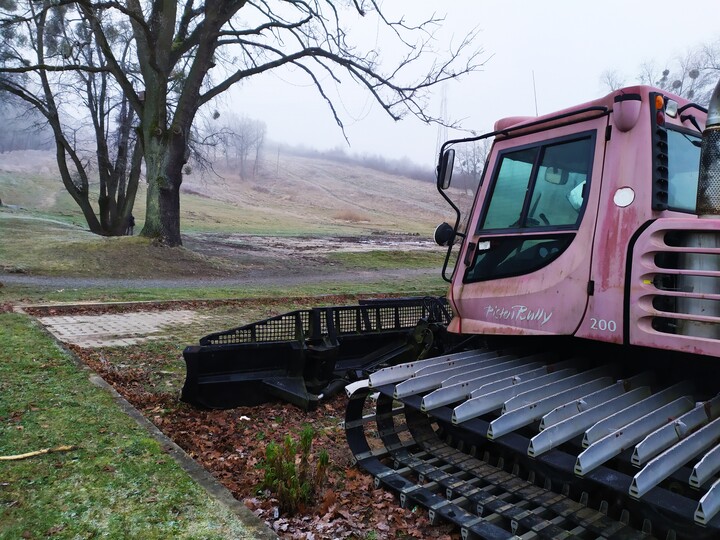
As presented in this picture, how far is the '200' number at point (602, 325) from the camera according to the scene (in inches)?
142

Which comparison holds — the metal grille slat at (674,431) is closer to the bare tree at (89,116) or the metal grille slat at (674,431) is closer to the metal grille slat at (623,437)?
the metal grille slat at (623,437)

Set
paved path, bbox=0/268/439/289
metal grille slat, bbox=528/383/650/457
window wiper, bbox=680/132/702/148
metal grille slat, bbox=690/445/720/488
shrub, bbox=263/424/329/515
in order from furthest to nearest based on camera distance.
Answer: paved path, bbox=0/268/439/289 → window wiper, bbox=680/132/702/148 → shrub, bbox=263/424/329/515 → metal grille slat, bbox=528/383/650/457 → metal grille slat, bbox=690/445/720/488

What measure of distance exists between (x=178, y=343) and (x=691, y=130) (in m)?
7.14

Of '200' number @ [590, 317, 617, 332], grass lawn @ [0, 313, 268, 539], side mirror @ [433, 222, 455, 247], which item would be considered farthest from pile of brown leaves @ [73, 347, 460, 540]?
side mirror @ [433, 222, 455, 247]

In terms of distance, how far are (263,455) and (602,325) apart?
9.00ft

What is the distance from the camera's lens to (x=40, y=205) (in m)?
53.3

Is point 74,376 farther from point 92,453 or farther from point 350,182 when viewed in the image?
point 350,182

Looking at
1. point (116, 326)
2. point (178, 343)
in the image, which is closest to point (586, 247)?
point (178, 343)

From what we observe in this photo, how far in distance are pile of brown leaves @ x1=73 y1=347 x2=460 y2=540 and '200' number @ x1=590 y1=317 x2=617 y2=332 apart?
1.54m

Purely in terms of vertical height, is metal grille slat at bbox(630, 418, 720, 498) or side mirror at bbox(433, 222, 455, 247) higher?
side mirror at bbox(433, 222, 455, 247)

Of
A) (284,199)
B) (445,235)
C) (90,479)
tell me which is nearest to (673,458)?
(445,235)

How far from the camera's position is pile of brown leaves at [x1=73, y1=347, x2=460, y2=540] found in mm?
3600

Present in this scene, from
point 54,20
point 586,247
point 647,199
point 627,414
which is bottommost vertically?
point 627,414

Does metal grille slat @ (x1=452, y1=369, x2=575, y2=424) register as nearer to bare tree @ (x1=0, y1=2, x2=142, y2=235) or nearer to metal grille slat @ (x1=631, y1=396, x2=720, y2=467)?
metal grille slat @ (x1=631, y1=396, x2=720, y2=467)
